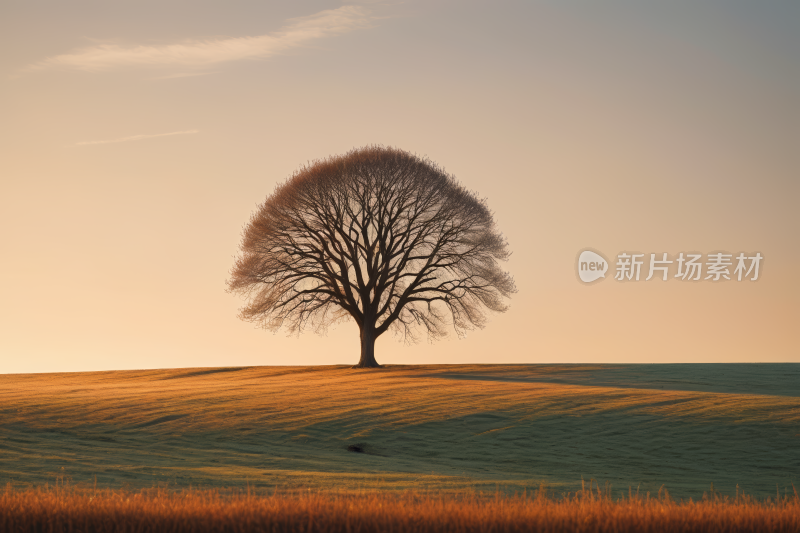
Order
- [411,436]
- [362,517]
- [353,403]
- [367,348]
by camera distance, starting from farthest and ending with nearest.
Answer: [367,348]
[353,403]
[411,436]
[362,517]

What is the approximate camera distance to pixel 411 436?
26.0 metres

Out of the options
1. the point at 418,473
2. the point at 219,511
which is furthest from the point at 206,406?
the point at 219,511

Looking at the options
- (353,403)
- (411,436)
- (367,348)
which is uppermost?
(367,348)

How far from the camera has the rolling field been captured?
62.4 feet

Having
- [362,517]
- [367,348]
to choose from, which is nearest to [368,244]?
[367,348]

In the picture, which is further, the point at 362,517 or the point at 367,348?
the point at 367,348

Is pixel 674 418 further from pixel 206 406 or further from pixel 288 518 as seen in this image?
pixel 288 518

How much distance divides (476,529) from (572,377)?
34.2 meters

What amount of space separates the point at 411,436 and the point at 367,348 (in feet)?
73.2

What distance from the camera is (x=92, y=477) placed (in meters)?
18.0

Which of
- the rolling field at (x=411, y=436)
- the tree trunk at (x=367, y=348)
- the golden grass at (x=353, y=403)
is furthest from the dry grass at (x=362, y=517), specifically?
the tree trunk at (x=367, y=348)

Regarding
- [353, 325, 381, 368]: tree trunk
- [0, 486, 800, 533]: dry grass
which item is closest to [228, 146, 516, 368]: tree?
[353, 325, 381, 368]: tree trunk

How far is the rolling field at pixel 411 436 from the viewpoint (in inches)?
749

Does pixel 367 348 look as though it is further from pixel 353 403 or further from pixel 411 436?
pixel 411 436
